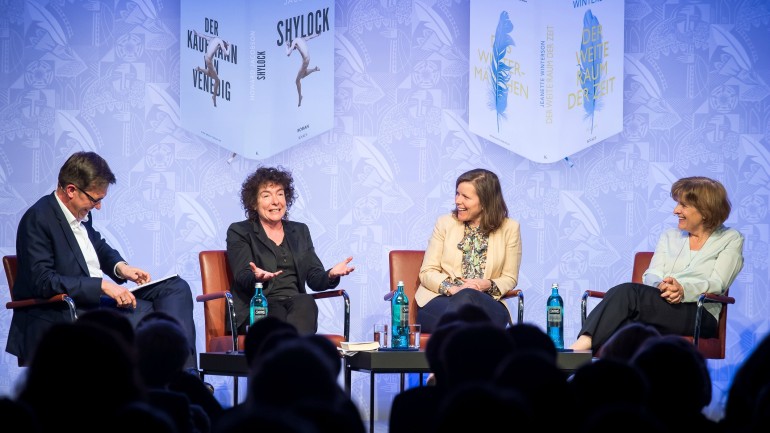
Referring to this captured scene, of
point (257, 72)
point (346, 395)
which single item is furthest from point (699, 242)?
point (346, 395)

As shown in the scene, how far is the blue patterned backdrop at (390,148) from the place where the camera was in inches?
218

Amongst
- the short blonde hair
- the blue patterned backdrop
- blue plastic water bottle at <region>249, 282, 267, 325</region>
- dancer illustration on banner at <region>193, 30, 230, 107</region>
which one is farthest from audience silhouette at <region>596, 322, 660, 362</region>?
dancer illustration on banner at <region>193, 30, 230, 107</region>

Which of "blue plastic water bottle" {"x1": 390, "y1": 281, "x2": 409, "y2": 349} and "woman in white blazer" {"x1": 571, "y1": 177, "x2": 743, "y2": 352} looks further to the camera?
"woman in white blazer" {"x1": 571, "y1": 177, "x2": 743, "y2": 352}

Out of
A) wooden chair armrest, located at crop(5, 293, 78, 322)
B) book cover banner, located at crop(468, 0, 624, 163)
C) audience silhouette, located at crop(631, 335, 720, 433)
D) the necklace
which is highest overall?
book cover banner, located at crop(468, 0, 624, 163)

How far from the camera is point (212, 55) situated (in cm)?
559

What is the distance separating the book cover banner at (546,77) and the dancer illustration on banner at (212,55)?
1396mm

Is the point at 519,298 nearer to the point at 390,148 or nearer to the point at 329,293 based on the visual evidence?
the point at 329,293

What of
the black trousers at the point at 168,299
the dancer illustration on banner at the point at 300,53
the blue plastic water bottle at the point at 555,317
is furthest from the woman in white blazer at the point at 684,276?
the dancer illustration on banner at the point at 300,53

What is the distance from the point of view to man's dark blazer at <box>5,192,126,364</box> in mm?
4148

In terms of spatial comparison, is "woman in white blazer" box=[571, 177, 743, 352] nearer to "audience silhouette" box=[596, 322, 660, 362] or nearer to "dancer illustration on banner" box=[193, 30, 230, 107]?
"dancer illustration on banner" box=[193, 30, 230, 107]

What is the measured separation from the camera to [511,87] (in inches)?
227

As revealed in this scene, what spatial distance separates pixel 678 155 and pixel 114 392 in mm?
4951

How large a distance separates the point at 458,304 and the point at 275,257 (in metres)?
0.97

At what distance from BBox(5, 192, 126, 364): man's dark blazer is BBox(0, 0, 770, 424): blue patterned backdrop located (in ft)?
4.14
